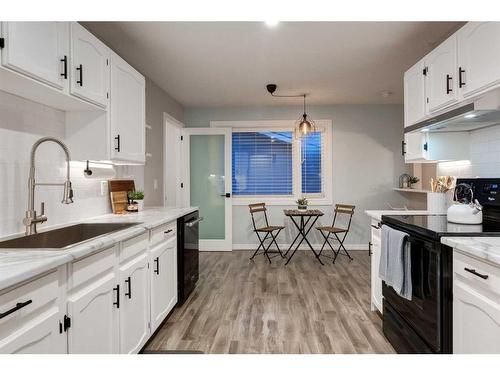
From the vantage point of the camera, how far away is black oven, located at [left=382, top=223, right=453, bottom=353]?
5.15 feet

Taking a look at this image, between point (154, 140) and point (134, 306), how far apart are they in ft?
8.18

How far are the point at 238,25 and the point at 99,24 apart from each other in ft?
3.62

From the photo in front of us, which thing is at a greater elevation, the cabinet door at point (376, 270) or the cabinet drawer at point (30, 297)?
the cabinet drawer at point (30, 297)

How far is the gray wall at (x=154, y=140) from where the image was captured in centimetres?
380

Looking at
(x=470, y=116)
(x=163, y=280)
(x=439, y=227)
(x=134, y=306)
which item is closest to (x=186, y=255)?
(x=163, y=280)

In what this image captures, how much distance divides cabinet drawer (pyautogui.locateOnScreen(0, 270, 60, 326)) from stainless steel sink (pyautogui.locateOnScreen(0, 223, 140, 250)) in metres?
0.23

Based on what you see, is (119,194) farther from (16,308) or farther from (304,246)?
(304,246)

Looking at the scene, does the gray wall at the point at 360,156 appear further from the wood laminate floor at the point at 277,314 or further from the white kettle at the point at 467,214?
the white kettle at the point at 467,214

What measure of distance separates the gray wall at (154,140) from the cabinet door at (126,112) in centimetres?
93

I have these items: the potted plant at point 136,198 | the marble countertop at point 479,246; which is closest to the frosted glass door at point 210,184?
the potted plant at point 136,198

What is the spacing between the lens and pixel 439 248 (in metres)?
1.60

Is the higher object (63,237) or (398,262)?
(63,237)

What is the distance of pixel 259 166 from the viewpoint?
17.8 feet
